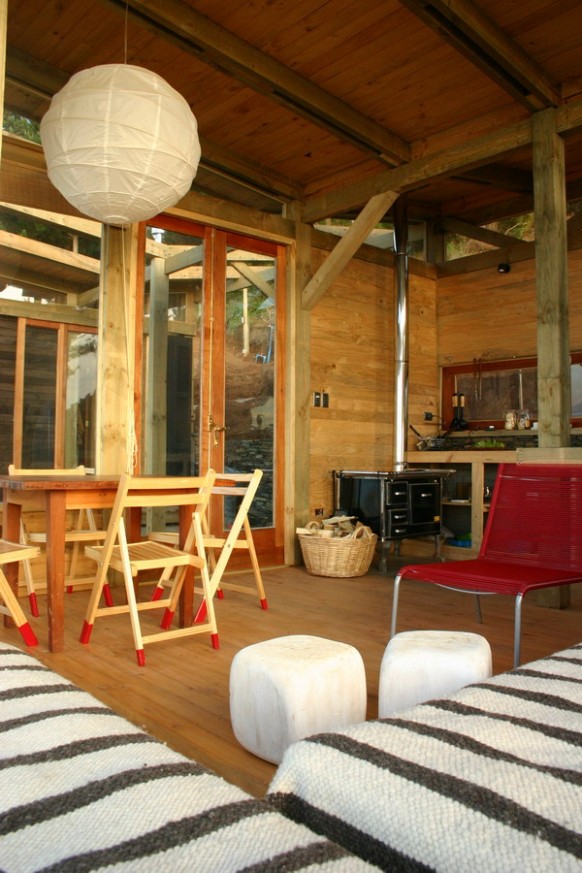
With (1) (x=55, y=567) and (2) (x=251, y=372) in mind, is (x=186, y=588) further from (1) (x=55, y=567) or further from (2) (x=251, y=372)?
(2) (x=251, y=372)

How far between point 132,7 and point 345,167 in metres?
2.26

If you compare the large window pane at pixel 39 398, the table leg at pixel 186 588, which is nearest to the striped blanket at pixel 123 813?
the table leg at pixel 186 588

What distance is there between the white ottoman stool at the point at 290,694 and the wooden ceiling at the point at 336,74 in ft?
10.4

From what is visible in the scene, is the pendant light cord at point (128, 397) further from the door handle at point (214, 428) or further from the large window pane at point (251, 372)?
the large window pane at point (251, 372)

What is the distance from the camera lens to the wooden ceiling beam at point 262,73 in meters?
3.59

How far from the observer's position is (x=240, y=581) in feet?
15.7

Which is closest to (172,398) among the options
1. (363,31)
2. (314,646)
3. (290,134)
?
(290,134)

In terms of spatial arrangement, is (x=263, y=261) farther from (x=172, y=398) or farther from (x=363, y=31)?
(x=363, y=31)

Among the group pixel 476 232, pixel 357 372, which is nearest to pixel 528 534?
pixel 357 372

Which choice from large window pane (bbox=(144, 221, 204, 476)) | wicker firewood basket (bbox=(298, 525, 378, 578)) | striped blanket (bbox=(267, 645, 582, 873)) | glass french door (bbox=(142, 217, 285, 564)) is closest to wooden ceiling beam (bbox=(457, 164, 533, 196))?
glass french door (bbox=(142, 217, 285, 564))

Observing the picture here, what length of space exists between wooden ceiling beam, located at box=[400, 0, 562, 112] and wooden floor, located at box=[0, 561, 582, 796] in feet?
10.2

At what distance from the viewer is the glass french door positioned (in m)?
4.82

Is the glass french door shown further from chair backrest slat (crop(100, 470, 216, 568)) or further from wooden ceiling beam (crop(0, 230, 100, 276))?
chair backrest slat (crop(100, 470, 216, 568))

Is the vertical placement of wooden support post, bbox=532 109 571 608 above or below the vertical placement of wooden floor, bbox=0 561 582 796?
above
